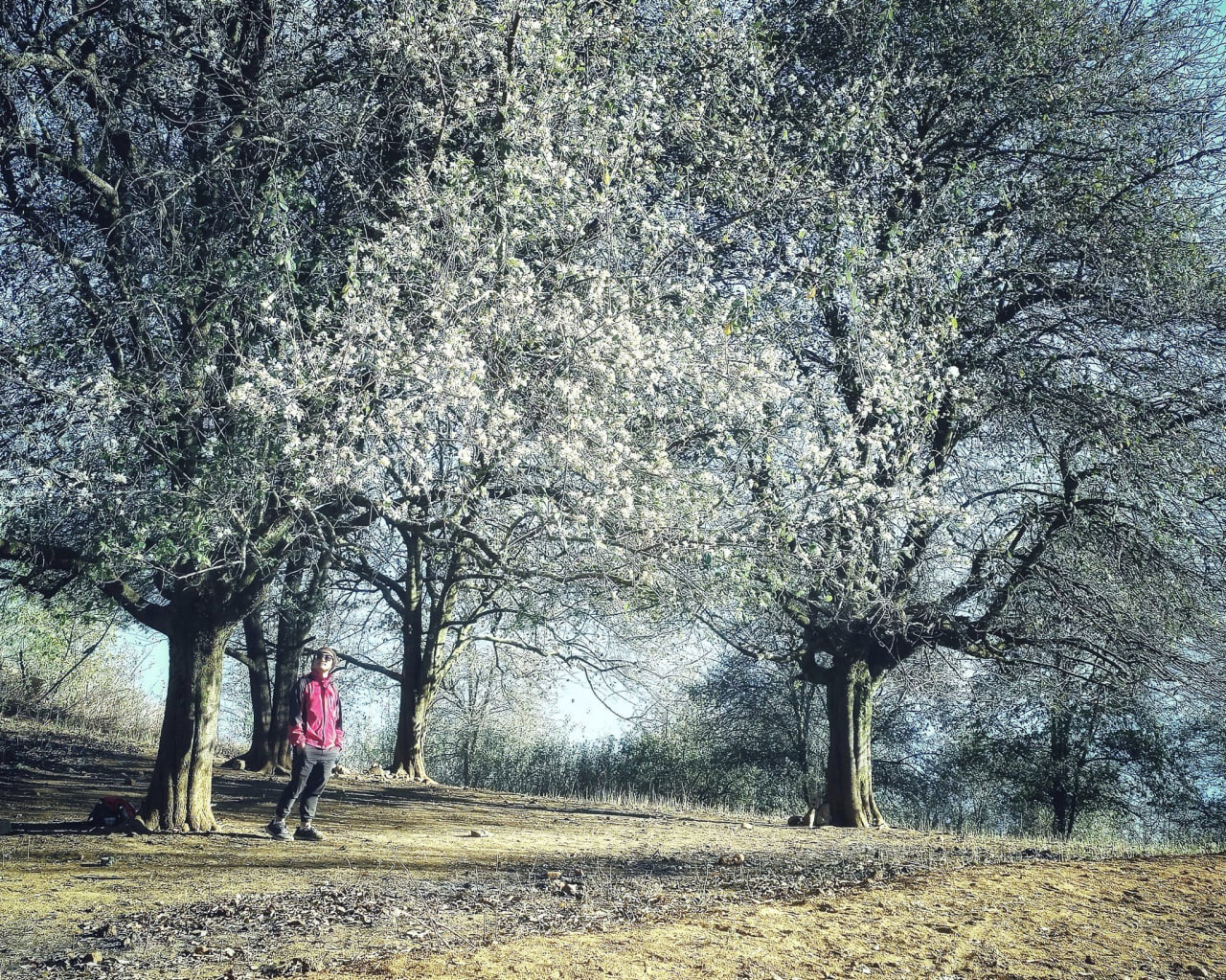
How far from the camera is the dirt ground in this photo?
5723 millimetres

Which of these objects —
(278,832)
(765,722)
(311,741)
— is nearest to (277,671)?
(278,832)

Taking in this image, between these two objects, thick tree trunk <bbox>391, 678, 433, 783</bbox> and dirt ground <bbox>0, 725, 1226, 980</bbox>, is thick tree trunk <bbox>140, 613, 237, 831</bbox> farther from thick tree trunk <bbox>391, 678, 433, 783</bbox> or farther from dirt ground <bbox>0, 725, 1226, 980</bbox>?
thick tree trunk <bbox>391, 678, 433, 783</bbox>

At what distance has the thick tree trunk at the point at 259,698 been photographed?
2030cm

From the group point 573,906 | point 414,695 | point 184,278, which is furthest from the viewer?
point 414,695

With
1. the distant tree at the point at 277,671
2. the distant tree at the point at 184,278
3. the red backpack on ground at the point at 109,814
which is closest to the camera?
the distant tree at the point at 184,278

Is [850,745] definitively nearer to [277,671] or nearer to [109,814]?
[109,814]

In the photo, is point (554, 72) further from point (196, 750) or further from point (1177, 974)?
point (1177, 974)

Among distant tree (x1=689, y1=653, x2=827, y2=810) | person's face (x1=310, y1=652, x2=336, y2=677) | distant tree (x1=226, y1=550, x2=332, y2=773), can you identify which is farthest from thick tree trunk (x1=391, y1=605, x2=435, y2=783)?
person's face (x1=310, y1=652, x2=336, y2=677)

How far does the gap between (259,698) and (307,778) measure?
11.2 m

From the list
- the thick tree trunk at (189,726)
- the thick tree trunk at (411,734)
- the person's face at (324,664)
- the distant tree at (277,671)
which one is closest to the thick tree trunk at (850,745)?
the thick tree trunk at (411,734)

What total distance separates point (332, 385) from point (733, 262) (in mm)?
5091

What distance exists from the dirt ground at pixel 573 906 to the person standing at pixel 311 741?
46cm

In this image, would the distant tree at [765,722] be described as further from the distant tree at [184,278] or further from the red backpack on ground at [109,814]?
the distant tree at [184,278]

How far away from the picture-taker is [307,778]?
1071 cm
